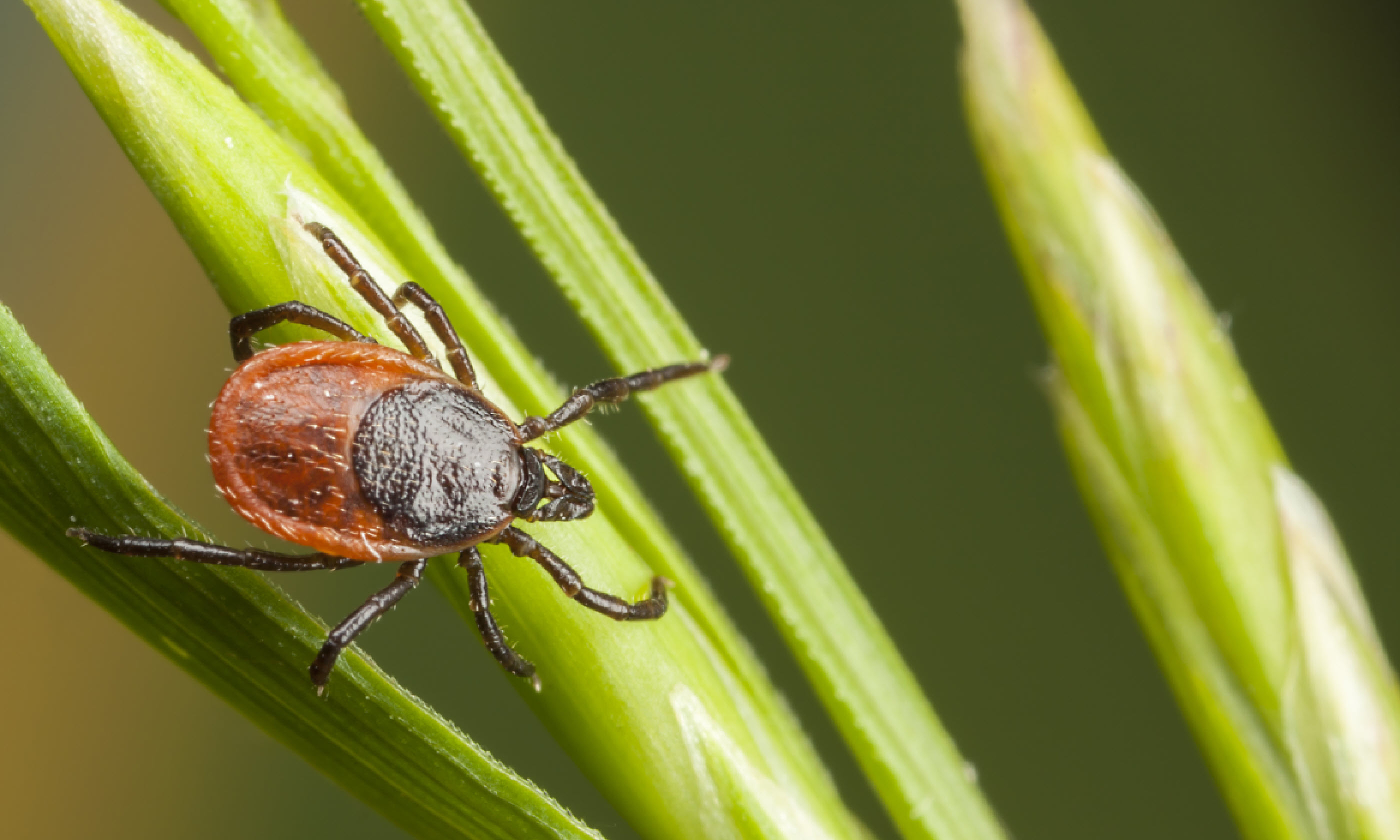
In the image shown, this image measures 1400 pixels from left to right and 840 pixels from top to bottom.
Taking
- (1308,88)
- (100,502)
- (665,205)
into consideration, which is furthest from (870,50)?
(100,502)

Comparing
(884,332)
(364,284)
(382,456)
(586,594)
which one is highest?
(364,284)

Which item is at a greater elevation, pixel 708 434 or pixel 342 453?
pixel 342 453

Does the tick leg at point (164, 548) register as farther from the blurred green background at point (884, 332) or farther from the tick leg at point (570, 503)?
the blurred green background at point (884, 332)

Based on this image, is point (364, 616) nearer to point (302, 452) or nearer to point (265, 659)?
point (302, 452)

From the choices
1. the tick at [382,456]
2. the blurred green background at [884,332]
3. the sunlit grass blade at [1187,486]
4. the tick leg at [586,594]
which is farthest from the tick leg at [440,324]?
the blurred green background at [884,332]

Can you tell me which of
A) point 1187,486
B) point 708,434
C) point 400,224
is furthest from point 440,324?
point 1187,486
